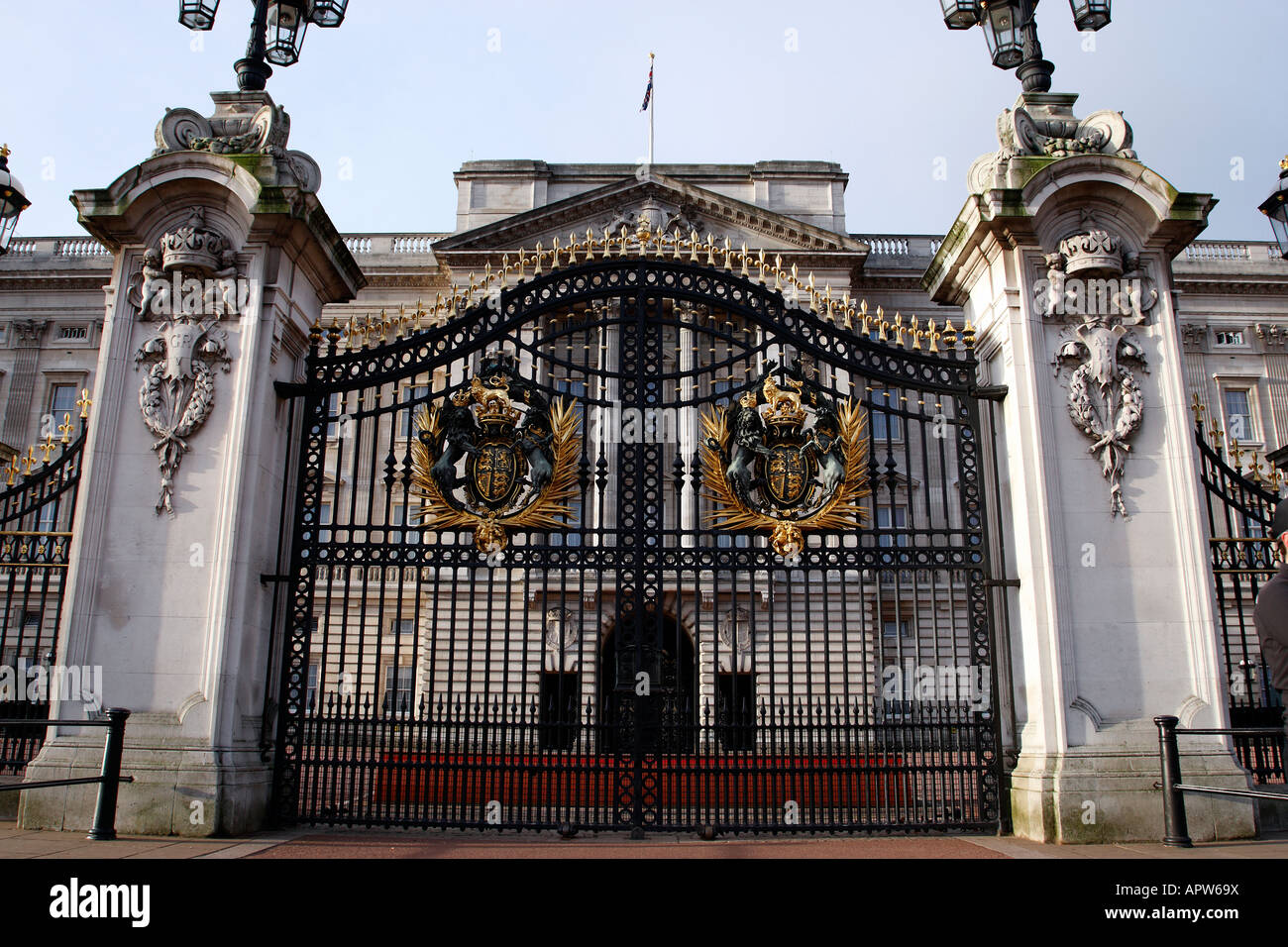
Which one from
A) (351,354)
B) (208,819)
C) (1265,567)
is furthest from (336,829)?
(1265,567)

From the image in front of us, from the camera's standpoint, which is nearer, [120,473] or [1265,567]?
[120,473]

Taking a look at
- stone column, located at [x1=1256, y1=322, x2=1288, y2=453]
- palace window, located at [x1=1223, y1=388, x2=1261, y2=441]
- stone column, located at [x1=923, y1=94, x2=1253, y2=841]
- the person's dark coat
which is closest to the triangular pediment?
palace window, located at [x1=1223, y1=388, x2=1261, y2=441]

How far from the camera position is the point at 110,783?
7.71 metres

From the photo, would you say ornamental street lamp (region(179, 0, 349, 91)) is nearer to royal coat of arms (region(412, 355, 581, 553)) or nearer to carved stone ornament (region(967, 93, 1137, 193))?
royal coat of arms (region(412, 355, 581, 553))

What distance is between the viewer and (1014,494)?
9438 millimetres

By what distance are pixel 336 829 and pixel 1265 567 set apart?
31.6 ft

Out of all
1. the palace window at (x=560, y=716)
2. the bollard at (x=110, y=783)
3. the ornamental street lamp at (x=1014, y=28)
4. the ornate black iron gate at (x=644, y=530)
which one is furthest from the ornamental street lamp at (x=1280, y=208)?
the bollard at (x=110, y=783)

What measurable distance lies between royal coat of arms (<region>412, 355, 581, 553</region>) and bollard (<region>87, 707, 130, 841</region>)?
122 inches

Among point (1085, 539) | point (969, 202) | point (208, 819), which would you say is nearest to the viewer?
point (208, 819)

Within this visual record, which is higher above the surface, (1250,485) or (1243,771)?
(1250,485)

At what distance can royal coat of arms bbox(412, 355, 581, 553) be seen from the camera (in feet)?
31.7

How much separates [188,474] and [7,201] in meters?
3.83

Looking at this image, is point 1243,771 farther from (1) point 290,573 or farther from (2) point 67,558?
(2) point 67,558

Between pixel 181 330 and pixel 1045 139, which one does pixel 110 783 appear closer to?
pixel 181 330
